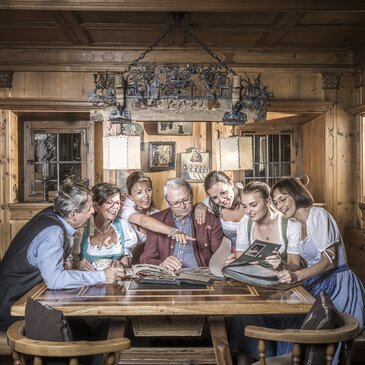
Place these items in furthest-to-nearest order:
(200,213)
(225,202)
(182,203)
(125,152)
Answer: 1. (225,202)
2. (200,213)
3. (182,203)
4. (125,152)

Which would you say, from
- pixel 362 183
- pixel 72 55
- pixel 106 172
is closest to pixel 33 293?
pixel 106 172

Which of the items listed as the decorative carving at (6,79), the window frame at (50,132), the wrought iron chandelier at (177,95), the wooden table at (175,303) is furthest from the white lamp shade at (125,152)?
the window frame at (50,132)

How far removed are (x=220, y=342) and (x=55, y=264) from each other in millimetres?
1101

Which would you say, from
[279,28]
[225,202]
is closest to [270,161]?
[279,28]

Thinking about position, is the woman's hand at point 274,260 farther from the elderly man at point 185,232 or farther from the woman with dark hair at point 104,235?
the woman with dark hair at point 104,235

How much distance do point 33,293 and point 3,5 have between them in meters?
2.08

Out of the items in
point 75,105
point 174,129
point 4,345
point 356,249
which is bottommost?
point 4,345

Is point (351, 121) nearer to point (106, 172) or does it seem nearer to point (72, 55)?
point (106, 172)

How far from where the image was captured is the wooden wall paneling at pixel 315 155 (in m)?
6.34

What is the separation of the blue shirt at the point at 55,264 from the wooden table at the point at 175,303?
0.17 feet

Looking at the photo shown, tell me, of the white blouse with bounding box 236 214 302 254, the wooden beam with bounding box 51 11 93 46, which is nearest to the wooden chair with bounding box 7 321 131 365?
the white blouse with bounding box 236 214 302 254

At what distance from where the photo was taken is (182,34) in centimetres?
557

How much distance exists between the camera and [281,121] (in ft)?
22.5

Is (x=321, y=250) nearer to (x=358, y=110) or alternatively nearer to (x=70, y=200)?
(x=70, y=200)
